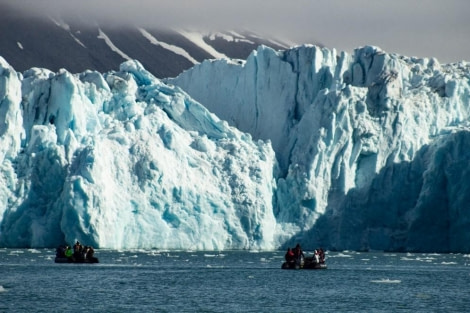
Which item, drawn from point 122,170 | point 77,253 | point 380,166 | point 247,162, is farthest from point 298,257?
point 380,166

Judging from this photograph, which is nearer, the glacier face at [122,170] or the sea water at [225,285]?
the sea water at [225,285]

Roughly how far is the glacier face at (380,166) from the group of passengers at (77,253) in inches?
647

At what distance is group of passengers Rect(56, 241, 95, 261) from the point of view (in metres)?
56.3

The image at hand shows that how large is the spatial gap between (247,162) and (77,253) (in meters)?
16.3

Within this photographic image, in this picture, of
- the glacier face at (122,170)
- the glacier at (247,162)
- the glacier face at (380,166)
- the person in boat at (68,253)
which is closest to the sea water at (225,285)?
the person in boat at (68,253)

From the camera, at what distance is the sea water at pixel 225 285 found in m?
36.1

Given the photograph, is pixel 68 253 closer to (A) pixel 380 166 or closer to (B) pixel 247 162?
(B) pixel 247 162

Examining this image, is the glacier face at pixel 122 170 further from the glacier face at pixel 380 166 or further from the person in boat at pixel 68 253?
the person in boat at pixel 68 253

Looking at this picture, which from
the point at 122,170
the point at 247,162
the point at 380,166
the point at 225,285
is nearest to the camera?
the point at 225,285

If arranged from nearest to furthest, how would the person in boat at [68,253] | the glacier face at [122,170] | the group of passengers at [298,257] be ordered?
the group of passengers at [298,257], the person in boat at [68,253], the glacier face at [122,170]

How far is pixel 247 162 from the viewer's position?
69.8m

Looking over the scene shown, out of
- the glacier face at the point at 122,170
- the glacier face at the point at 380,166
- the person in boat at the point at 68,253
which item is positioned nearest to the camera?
the person in boat at the point at 68,253

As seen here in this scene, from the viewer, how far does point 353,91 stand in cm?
7088

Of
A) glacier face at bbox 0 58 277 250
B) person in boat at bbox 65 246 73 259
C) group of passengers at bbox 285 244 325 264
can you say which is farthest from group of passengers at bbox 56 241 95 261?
group of passengers at bbox 285 244 325 264
